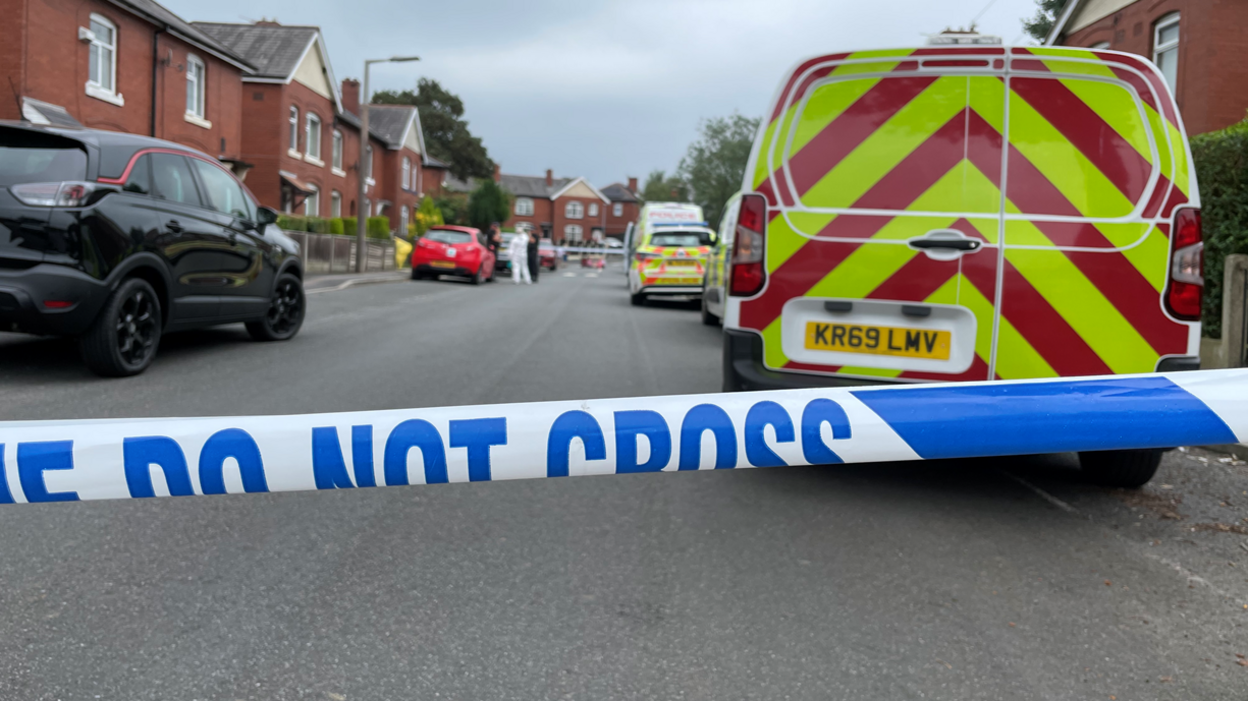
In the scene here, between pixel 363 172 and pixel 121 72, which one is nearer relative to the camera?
pixel 121 72

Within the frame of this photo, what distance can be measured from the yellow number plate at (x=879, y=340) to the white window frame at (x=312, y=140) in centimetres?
3702

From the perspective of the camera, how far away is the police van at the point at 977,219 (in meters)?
4.32

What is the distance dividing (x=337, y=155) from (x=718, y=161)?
112ft

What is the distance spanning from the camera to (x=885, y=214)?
447 cm

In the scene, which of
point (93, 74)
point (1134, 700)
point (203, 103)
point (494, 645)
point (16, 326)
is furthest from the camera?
point (203, 103)

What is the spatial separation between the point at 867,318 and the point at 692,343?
712cm

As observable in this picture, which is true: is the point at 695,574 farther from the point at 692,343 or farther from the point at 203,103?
the point at 203,103

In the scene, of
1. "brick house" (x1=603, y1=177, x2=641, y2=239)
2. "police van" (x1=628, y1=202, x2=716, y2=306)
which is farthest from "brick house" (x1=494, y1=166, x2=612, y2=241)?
"police van" (x1=628, y1=202, x2=716, y2=306)

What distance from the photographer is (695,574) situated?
11.5 ft

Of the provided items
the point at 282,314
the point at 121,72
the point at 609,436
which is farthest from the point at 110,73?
the point at 609,436

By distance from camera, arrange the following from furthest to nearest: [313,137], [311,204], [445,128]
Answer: [445,128] → [311,204] → [313,137]

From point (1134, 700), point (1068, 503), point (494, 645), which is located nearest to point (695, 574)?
point (494, 645)

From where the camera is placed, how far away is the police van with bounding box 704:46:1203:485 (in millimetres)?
4316

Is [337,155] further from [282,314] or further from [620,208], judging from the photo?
[620,208]
